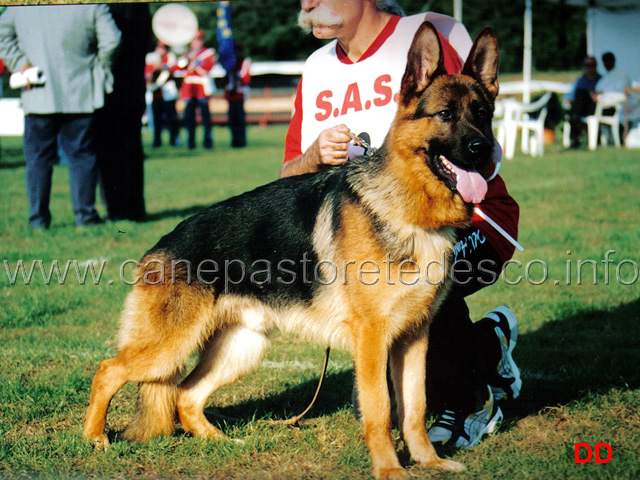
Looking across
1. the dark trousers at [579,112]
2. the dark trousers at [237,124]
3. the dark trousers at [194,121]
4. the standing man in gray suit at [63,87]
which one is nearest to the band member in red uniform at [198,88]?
the dark trousers at [194,121]

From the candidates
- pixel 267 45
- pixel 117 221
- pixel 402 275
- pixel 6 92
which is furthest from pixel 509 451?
pixel 267 45

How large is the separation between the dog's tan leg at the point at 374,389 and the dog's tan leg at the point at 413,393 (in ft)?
0.72

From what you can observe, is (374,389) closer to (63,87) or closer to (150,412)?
(150,412)

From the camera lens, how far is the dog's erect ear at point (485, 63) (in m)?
3.33

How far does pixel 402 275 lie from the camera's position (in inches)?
124

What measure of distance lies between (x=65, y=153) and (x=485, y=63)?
22.3ft

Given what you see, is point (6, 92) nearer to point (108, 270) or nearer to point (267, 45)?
point (267, 45)

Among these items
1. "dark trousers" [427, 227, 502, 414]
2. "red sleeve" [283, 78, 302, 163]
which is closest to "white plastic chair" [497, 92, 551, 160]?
"red sleeve" [283, 78, 302, 163]

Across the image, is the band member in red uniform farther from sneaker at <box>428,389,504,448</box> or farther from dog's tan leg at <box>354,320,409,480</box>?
dog's tan leg at <box>354,320,409,480</box>

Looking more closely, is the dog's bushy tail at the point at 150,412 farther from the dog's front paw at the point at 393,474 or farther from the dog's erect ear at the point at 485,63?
the dog's erect ear at the point at 485,63

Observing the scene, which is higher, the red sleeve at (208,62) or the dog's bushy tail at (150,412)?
the red sleeve at (208,62)

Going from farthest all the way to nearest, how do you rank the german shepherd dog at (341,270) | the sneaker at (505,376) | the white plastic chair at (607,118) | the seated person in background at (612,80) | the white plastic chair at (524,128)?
the seated person in background at (612,80) → the white plastic chair at (607,118) → the white plastic chair at (524,128) → the sneaker at (505,376) → the german shepherd dog at (341,270)

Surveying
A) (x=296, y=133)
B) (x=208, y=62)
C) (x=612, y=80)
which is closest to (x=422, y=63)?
(x=296, y=133)

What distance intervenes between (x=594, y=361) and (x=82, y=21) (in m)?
7.21
